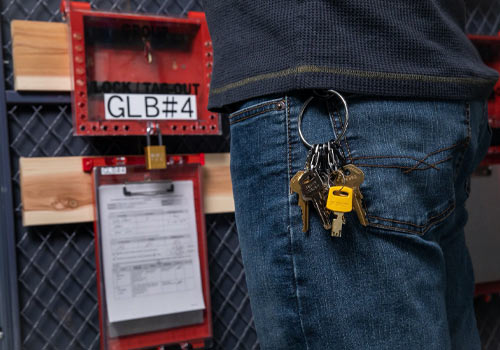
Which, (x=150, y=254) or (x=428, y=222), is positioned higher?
(x=428, y=222)

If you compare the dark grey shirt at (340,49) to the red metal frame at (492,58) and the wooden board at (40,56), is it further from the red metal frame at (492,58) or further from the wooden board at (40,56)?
the red metal frame at (492,58)

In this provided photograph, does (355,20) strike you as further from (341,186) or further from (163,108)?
(163,108)

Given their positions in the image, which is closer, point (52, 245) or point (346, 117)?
point (346, 117)

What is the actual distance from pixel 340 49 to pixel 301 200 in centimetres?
17

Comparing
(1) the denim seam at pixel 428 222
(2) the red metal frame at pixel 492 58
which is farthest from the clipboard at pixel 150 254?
(2) the red metal frame at pixel 492 58

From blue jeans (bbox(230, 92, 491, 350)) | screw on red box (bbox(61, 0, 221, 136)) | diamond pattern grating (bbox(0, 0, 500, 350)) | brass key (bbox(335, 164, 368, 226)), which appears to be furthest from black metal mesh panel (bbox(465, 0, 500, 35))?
brass key (bbox(335, 164, 368, 226))

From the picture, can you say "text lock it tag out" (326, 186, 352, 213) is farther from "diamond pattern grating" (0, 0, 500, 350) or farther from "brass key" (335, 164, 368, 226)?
"diamond pattern grating" (0, 0, 500, 350)

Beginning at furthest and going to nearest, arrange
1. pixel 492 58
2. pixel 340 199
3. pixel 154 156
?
pixel 492 58 < pixel 154 156 < pixel 340 199

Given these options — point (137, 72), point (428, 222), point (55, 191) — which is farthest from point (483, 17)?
point (55, 191)

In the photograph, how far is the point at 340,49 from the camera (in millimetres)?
496

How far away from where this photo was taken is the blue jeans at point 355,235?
49cm

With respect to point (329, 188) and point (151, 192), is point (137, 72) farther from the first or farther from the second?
point (329, 188)

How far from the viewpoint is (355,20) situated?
505 millimetres

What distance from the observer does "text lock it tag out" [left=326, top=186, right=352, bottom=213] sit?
1.52ft
